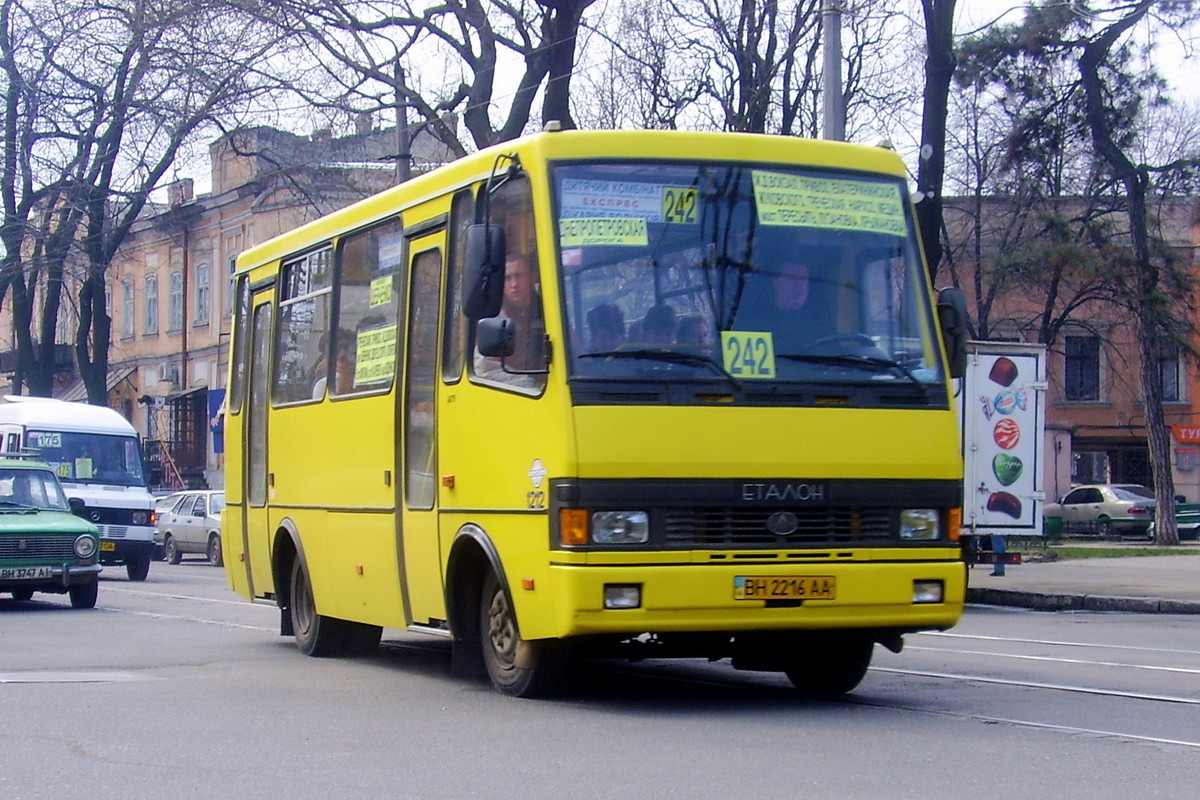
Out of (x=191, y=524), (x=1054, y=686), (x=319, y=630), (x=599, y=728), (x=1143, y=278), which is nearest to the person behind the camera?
(x=599, y=728)

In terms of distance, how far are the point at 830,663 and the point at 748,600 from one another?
153 centimetres

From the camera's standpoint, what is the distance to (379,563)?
11.6 m

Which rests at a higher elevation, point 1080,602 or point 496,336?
point 496,336

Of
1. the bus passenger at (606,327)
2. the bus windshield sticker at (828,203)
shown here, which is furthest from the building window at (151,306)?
the bus passenger at (606,327)

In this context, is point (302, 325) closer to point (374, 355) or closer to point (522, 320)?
point (374, 355)

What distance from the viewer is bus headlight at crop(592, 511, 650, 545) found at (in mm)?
8953

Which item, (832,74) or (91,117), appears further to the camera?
(91,117)

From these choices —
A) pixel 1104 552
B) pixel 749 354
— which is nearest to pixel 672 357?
pixel 749 354

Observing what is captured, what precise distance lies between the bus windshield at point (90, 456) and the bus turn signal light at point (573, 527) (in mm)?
20287

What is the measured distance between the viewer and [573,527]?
29.4 feet

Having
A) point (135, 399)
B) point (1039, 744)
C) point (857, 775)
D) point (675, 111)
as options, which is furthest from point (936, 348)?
point (135, 399)

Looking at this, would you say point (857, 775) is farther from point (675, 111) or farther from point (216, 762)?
point (675, 111)

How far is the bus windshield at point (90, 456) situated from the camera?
27.9 m

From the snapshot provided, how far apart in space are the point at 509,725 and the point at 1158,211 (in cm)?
3243
